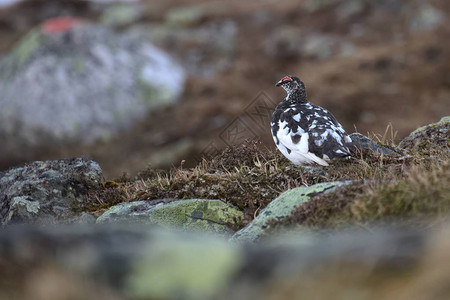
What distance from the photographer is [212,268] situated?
1.79 metres

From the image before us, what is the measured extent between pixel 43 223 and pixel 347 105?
51.8 ft


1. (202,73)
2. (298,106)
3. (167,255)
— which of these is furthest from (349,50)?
(167,255)

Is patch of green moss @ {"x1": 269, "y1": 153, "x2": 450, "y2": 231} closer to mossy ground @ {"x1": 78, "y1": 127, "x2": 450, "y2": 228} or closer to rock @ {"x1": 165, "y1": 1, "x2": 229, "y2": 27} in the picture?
mossy ground @ {"x1": 78, "y1": 127, "x2": 450, "y2": 228}

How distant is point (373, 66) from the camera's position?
22000mm

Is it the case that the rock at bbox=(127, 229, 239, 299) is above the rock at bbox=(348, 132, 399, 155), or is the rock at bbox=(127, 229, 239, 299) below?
above

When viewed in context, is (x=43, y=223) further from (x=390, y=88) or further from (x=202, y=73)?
(x=202, y=73)

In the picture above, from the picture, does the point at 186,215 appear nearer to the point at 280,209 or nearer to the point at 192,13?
the point at 280,209

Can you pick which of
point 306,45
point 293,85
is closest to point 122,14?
point 306,45

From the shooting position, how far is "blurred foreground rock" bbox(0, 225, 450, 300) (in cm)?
167

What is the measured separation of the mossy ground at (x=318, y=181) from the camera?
308 centimetres

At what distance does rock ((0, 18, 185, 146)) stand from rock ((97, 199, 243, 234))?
1677 cm

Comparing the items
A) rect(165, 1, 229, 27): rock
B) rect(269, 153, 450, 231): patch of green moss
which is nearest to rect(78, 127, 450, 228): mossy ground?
rect(269, 153, 450, 231): patch of green moss

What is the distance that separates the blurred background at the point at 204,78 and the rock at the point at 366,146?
29.1 ft

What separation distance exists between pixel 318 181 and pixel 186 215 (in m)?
1.83
